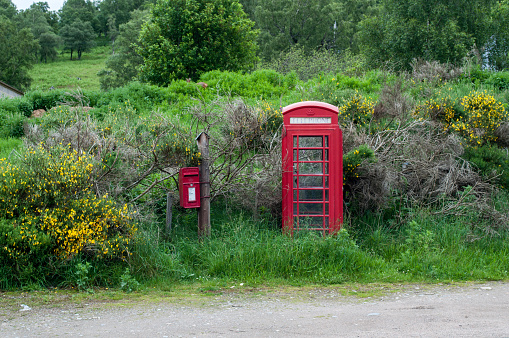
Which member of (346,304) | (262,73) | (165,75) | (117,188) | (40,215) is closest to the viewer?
(346,304)

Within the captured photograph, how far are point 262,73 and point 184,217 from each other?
10.5 m

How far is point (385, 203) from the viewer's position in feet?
28.0

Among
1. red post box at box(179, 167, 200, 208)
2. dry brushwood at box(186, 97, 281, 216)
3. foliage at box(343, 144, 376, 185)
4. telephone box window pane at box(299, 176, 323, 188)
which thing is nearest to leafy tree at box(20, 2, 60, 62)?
dry brushwood at box(186, 97, 281, 216)

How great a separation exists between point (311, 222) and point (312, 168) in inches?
35.0

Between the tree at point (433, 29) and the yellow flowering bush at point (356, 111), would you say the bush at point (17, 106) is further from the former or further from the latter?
the tree at point (433, 29)

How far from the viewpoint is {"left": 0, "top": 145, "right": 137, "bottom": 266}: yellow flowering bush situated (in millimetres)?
5984

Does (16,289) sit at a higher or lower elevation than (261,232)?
lower

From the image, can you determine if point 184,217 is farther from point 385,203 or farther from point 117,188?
point 385,203

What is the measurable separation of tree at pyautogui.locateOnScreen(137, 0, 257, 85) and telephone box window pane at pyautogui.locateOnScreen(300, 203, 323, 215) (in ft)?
60.2

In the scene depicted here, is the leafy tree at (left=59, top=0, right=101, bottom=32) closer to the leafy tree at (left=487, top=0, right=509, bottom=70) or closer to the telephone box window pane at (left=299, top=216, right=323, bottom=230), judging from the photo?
the leafy tree at (left=487, top=0, right=509, bottom=70)

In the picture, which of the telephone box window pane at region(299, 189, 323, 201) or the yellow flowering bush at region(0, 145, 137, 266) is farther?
the telephone box window pane at region(299, 189, 323, 201)

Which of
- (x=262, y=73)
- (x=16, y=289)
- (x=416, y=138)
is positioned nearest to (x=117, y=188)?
(x=16, y=289)

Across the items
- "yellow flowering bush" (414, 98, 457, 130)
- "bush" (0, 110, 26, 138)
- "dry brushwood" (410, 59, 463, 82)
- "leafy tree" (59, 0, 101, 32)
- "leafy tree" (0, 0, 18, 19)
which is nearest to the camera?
"yellow flowering bush" (414, 98, 457, 130)

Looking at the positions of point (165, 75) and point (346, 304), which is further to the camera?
point (165, 75)
